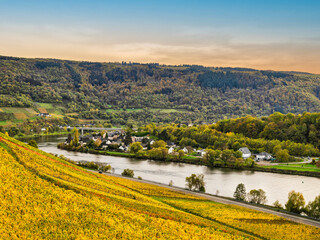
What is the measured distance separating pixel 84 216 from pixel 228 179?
141ft

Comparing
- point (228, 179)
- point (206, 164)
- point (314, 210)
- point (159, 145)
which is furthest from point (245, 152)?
point (314, 210)

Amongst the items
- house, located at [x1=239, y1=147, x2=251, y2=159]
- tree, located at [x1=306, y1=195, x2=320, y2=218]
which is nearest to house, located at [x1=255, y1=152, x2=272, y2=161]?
house, located at [x1=239, y1=147, x2=251, y2=159]

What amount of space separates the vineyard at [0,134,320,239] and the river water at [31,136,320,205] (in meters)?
16.2

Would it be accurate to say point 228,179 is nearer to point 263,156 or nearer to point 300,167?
point 300,167

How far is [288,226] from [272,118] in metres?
79.5

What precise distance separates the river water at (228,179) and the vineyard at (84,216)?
16.2 meters

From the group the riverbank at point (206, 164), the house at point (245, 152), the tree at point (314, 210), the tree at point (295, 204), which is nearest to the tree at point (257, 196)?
the tree at point (295, 204)

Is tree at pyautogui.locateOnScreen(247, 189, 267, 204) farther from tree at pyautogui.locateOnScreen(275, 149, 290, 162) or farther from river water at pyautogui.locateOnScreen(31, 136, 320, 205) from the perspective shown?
tree at pyautogui.locateOnScreen(275, 149, 290, 162)

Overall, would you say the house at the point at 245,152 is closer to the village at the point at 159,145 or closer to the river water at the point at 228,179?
the village at the point at 159,145

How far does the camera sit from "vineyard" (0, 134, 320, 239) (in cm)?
1645

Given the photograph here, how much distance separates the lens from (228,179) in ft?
190

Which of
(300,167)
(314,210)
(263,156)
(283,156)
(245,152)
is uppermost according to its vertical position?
(314,210)

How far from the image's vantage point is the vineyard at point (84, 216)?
54.0 ft

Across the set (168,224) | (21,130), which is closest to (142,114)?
(21,130)
